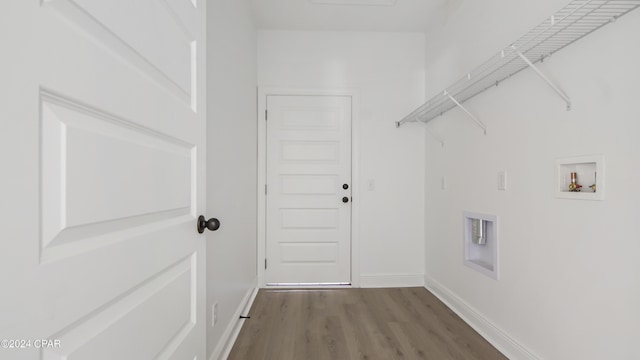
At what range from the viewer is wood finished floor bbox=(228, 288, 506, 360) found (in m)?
1.90

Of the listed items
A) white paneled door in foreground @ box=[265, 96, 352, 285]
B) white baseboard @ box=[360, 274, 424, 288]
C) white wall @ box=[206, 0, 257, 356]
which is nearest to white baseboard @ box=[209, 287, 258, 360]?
white wall @ box=[206, 0, 257, 356]

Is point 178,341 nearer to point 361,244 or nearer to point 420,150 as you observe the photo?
point 361,244

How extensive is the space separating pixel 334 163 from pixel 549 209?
6.45 ft

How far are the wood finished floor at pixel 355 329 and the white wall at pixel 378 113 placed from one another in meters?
0.45

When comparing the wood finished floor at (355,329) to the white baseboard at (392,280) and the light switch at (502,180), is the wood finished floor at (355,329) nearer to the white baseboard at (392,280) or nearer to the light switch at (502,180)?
the white baseboard at (392,280)

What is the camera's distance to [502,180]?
195 centimetres

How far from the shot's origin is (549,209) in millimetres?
1576

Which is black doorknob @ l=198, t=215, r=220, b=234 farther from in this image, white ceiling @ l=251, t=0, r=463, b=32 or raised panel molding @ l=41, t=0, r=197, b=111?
white ceiling @ l=251, t=0, r=463, b=32

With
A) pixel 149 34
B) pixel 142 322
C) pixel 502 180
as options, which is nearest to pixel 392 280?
pixel 502 180

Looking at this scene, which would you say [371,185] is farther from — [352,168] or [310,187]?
[310,187]

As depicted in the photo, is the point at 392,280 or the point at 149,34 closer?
the point at 149,34

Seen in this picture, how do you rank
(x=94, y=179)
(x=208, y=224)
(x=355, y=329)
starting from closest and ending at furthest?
(x=94, y=179), (x=208, y=224), (x=355, y=329)

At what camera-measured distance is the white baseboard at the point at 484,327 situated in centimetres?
177

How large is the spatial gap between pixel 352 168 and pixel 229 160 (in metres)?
1.51
